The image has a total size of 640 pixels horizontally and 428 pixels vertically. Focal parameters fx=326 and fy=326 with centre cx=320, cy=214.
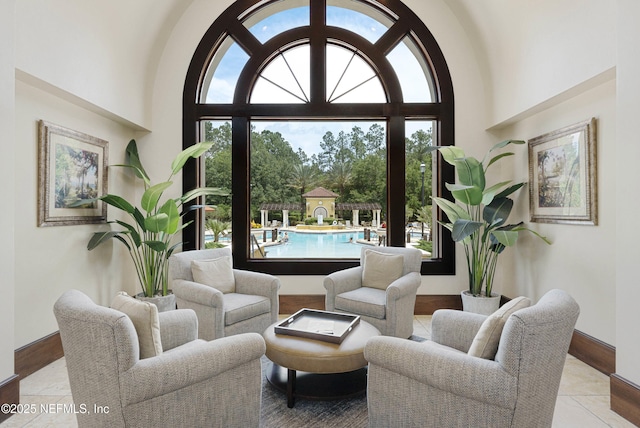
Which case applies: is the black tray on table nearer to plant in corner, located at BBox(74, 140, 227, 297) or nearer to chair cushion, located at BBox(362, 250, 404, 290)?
chair cushion, located at BBox(362, 250, 404, 290)

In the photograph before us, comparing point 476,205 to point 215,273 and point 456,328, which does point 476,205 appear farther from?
point 215,273

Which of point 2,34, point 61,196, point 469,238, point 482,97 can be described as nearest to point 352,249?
point 469,238

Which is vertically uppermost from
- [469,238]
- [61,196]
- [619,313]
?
[61,196]

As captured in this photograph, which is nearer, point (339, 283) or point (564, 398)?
point (564, 398)

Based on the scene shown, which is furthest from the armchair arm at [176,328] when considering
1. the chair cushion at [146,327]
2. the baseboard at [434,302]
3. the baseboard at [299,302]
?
the baseboard at [434,302]

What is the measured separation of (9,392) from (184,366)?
5.40ft

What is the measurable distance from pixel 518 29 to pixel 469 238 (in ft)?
7.86

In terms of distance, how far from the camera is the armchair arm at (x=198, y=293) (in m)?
2.87

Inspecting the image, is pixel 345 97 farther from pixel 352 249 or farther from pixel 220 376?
pixel 220 376

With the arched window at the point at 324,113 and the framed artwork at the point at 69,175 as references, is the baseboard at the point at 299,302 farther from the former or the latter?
the framed artwork at the point at 69,175

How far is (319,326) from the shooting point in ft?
8.38

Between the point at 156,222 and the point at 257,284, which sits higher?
the point at 156,222

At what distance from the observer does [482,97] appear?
4457 mm

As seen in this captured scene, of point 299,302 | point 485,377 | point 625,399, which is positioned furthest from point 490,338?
point 299,302
